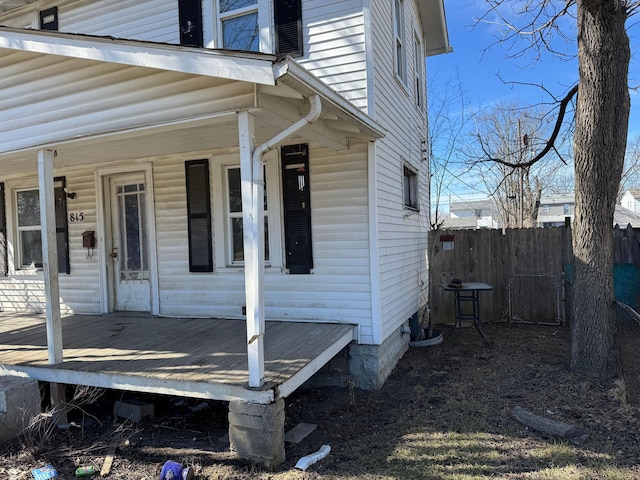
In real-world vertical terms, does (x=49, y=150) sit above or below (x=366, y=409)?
above

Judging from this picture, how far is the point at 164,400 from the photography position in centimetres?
507

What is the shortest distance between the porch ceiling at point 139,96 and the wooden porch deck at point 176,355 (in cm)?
209

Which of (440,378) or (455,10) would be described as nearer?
(440,378)

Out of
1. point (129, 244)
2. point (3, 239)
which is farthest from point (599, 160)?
point (3, 239)

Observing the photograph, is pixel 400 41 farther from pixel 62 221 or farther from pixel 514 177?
pixel 514 177

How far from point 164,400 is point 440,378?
3278 mm

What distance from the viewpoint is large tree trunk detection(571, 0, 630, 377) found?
4.97 m

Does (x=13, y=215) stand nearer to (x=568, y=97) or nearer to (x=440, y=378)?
(x=440, y=378)

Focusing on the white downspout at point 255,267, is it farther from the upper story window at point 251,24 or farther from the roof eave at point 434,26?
the roof eave at point 434,26

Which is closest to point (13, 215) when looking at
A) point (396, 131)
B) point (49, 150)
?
point (49, 150)

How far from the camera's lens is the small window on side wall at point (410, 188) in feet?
24.8

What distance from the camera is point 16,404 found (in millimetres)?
3867

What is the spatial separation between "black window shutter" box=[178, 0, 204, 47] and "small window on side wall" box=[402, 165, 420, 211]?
3.66 m

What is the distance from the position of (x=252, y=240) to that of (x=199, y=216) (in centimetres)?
292
